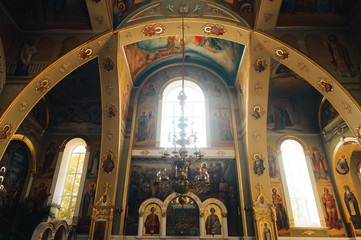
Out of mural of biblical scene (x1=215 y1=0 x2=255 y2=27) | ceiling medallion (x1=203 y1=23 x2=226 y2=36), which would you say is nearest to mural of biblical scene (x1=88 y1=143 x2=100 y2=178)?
ceiling medallion (x1=203 y1=23 x2=226 y2=36)

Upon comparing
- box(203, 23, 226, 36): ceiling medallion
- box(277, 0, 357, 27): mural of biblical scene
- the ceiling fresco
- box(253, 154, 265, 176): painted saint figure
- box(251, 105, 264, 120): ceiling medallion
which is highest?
the ceiling fresco

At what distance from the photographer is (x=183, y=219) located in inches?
364

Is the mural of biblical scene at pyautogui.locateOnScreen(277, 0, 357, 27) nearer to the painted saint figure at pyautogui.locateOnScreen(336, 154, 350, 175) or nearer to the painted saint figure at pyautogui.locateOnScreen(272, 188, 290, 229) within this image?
the painted saint figure at pyautogui.locateOnScreen(336, 154, 350, 175)

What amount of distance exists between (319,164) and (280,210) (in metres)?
2.83

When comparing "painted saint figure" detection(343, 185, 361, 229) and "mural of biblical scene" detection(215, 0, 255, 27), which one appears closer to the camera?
"mural of biblical scene" detection(215, 0, 255, 27)

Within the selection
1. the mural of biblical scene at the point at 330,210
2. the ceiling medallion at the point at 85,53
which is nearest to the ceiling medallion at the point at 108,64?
the ceiling medallion at the point at 85,53

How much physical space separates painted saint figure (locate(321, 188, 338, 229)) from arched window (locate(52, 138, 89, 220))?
10.0 meters

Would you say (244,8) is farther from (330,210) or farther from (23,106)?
(330,210)

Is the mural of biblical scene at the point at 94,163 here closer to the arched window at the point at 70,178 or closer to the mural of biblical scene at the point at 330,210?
the arched window at the point at 70,178

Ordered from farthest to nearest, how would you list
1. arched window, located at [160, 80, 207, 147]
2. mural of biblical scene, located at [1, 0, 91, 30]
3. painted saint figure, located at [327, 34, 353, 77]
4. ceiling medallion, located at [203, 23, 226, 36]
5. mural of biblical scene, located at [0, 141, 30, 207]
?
arched window, located at [160, 80, 207, 147]
mural of biblical scene, located at [0, 141, 30, 207]
ceiling medallion, located at [203, 23, 226, 36]
mural of biblical scene, located at [1, 0, 91, 30]
painted saint figure, located at [327, 34, 353, 77]

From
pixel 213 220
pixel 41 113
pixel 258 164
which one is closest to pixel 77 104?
pixel 41 113

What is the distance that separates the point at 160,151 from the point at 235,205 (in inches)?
150

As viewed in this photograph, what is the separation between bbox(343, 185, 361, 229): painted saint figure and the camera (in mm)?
9133

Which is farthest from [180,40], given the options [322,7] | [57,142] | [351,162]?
[351,162]
